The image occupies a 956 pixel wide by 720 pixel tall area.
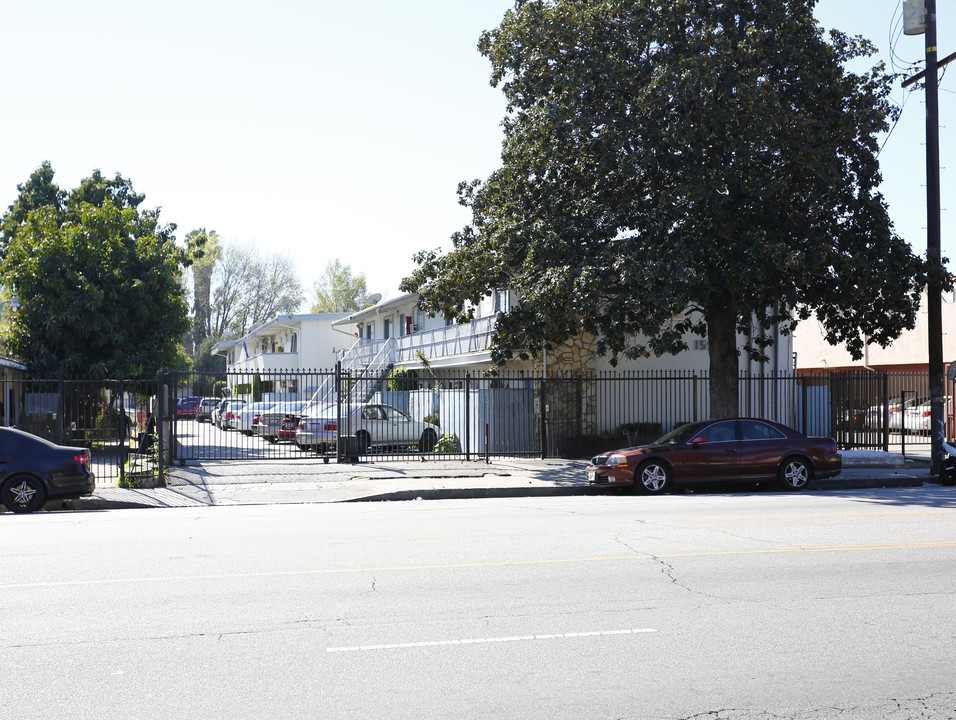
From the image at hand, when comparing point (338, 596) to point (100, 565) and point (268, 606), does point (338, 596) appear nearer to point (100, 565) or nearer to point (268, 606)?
point (268, 606)

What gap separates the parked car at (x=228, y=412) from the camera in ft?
120

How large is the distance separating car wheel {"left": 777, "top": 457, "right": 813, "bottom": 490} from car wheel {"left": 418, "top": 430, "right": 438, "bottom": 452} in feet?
34.6

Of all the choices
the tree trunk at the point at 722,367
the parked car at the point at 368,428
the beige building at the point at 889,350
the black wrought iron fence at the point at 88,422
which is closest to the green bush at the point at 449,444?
the parked car at the point at 368,428

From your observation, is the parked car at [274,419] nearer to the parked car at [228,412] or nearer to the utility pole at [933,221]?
the parked car at [228,412]

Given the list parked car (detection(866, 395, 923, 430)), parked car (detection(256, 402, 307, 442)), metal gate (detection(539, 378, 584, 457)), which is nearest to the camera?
metal gate (detection(539, 378, 584, 457))

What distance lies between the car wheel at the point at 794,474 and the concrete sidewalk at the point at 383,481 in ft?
2.87

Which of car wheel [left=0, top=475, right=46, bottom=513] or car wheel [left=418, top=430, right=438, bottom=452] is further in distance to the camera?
car wheel [left=418, top=430, right=438, bottom=452]

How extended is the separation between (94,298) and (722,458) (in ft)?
59.6

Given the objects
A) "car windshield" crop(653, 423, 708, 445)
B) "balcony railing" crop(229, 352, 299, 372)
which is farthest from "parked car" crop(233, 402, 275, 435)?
"balcony railing" crop(229, 352, 299, 372)

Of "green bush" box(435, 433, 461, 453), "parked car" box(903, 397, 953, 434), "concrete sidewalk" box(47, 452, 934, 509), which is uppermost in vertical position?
Result: "parked car" box(903, 397, 953, 434)

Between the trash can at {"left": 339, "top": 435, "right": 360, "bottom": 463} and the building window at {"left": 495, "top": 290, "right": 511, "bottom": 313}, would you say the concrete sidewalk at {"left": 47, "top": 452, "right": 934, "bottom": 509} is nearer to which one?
the trash can at {"left": 339, "top": 435, "right": 360, "bottom": 463}

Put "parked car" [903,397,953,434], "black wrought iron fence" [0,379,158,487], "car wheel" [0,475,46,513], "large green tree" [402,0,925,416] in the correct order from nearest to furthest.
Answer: "car wheel" [0,475,46,513]
"large green tree" [402,0,925,416]
"black wrought iron fence" [0,379,158,487]
"parked car" [903,397,953,434]

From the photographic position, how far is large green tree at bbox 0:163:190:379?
26.7 meters

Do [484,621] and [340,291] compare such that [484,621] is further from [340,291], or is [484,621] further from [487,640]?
[340,291]
